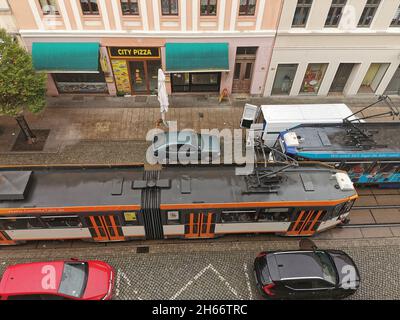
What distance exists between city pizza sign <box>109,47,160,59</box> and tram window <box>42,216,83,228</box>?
12757 mm

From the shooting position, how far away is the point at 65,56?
66.4ft

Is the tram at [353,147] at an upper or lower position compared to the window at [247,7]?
lower

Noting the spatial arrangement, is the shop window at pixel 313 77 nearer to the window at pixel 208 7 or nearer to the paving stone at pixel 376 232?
the window at pixel 208 7

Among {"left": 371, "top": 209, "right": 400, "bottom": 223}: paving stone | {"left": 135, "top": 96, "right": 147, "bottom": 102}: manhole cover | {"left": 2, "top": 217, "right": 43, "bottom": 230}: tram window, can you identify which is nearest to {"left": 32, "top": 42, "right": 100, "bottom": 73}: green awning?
{"left": 135, "top": 96, "right": 147, "bottom": 102}: manhole cover

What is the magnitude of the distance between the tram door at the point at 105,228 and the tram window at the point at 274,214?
6.48 metres

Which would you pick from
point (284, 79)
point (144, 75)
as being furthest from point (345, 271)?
point (144, 75)

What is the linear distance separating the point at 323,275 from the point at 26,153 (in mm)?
17970

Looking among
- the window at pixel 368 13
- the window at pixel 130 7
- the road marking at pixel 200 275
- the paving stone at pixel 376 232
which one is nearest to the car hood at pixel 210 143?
the road marking at pixel 200 275

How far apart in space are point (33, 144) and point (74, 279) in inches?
422

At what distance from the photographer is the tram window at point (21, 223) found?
1315 centimetres

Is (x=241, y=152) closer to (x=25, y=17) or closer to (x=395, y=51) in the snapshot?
(x=395, y=51)

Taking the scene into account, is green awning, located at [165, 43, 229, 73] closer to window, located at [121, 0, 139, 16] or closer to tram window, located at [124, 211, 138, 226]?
window, located at [121, 0, 139, 16]
